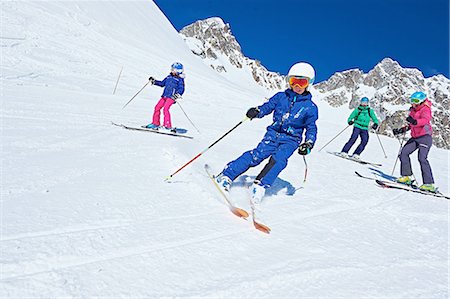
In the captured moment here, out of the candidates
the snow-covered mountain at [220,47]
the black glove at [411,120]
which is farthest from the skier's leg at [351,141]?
the snow-covered mountain at [220,47]

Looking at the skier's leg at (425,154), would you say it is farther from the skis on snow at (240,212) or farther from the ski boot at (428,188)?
the skis on snow at (240,212)

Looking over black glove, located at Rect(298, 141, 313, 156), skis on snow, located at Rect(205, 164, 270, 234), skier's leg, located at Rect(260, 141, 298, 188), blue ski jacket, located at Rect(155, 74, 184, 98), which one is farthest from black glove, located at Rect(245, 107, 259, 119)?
blue ski jacket, located at Rect(155, 74, 184, 98)

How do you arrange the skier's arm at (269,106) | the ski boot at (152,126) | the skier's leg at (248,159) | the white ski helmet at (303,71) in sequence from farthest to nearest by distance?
1. the ski boot at (152,126)
2. the skier's arm at (269,106)
3. the white ski helmet at (303,71)
4. the skier's leg at (248,159)

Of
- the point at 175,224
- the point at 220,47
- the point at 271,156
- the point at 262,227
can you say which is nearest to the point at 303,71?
the point at 271,156

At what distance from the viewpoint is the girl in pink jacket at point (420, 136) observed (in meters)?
7.02

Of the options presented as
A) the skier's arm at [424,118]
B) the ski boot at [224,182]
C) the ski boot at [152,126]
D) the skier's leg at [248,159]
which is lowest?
the ski boot at [152,126]

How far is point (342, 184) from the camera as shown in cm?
622

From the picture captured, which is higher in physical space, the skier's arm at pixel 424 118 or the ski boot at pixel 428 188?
the skier's arm at pixel 424 118

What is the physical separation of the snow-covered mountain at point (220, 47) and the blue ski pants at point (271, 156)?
11288 centimetres

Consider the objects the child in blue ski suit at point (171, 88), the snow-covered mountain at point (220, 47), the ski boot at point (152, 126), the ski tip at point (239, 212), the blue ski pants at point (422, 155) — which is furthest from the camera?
the snow-covered mountain at point (220, 47)

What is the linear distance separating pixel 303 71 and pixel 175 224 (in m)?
2.75

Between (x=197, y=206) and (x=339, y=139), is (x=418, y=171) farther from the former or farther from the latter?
(x=197, y=206)

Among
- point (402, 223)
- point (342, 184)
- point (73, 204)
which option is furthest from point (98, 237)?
point (342, 184)

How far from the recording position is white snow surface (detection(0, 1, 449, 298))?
233cm
